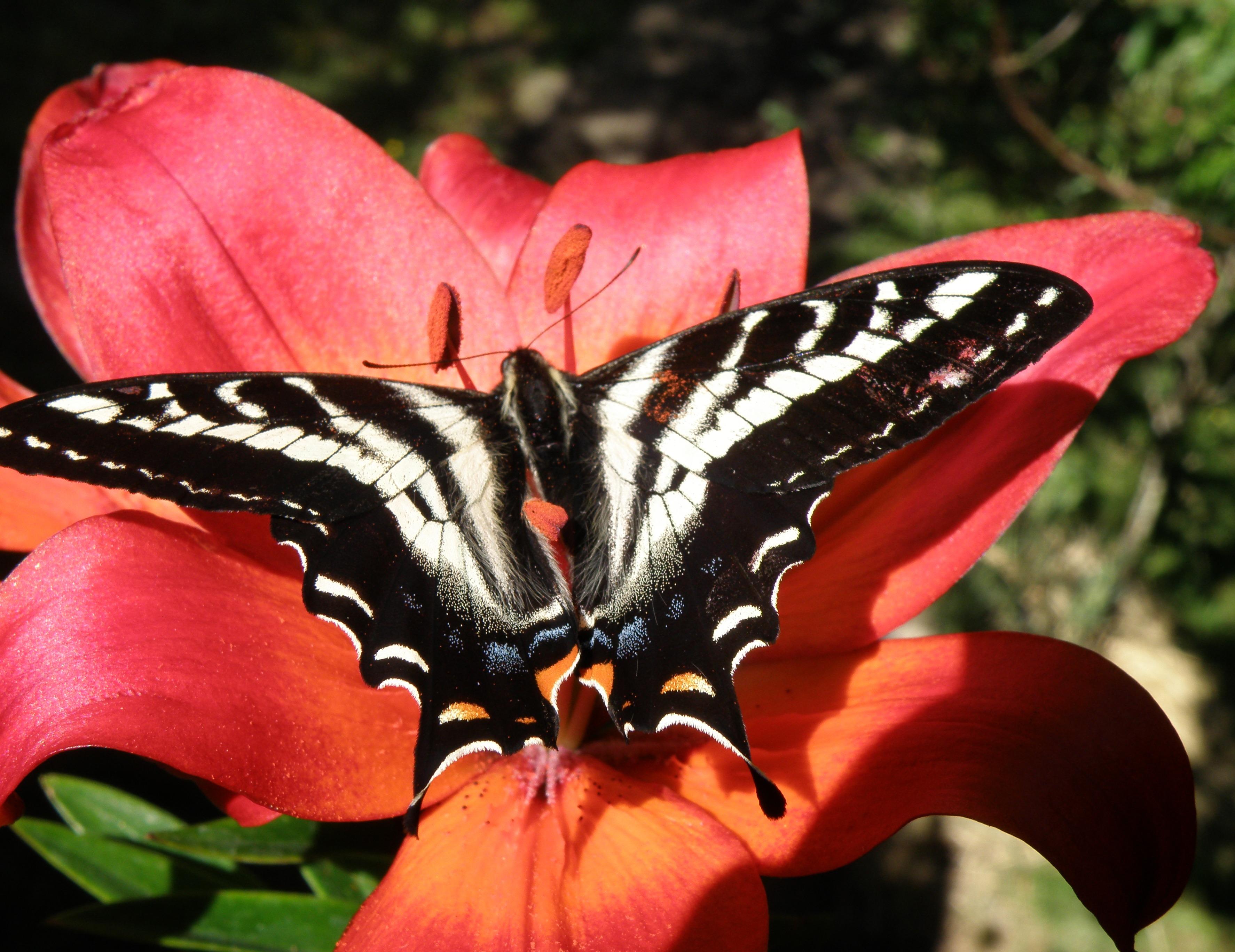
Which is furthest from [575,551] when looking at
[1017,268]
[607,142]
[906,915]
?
[607,142]

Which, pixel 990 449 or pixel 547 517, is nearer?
pixel 990 449

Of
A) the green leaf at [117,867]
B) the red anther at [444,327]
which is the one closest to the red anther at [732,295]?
the red anther at [444,327]

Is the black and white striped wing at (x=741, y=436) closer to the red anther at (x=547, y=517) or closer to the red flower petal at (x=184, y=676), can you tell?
the red anther at (x=547, y=517)

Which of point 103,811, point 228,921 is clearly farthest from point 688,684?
point 103,811

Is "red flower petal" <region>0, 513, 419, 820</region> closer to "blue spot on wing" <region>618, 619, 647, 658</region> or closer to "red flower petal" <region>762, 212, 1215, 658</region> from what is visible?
"blue spot on wing" <region>618, 619, 647, 658</region>

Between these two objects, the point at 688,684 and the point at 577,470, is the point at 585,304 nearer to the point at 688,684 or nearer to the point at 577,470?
the point at 577,470

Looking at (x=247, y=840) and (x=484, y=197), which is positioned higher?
(x=484, y=197)
